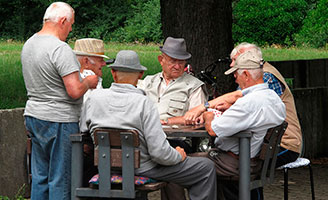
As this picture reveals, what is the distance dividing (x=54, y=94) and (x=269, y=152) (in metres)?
1.75

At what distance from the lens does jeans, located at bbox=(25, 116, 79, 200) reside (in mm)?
5887

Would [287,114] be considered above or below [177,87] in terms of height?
below

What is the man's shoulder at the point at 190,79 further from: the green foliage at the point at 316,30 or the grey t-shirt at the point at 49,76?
the green foliage at the point at 316,30

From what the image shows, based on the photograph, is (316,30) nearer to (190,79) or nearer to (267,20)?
(267,20)

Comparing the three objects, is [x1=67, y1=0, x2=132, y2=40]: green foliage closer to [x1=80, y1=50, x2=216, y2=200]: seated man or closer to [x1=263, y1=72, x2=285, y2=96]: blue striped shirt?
[x1=263, y1=72, x2=285, y2=96]: blue striped shirt

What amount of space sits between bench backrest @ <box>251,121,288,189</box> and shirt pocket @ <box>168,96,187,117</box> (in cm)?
113

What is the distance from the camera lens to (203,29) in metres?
9.83

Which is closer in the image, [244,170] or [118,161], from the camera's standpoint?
[118,161]

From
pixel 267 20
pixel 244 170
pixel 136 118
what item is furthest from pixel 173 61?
pixel 267 20

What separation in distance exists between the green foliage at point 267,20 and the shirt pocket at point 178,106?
3498cm

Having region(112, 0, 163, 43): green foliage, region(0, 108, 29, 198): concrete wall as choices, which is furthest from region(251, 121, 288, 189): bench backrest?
region(112, 0, 163, 43): green foliage

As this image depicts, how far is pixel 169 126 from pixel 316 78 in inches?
365

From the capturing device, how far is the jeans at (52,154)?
232 inches

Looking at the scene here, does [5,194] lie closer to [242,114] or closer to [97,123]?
[97,123]
